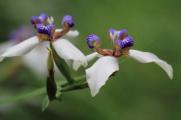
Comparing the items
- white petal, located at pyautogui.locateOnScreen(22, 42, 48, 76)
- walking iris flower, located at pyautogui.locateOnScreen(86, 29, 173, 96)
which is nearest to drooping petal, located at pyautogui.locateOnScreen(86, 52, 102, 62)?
walking iris flower, located at pyautogui.locateOnScreen(86, 29, 173, 96)

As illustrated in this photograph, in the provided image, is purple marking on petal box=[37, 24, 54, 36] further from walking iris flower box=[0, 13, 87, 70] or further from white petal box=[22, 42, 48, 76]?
white petal box=[22, 42, 48, 76]

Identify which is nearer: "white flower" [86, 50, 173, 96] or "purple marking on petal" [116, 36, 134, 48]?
"white flower" [86, 50, 173, 96]

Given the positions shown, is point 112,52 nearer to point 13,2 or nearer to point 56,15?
point 13,2

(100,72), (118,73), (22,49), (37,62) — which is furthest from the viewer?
(118,73)

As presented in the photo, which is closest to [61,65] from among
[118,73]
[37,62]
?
[37,62]

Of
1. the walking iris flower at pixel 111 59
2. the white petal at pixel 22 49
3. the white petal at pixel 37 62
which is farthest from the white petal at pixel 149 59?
the white petal at pixel 37 62

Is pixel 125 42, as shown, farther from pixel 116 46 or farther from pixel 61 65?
pixel 61 65

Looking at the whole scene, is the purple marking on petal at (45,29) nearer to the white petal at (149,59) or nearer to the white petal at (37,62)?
the white petal at (149,59)

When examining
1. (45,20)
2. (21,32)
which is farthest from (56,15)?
(45,20)
